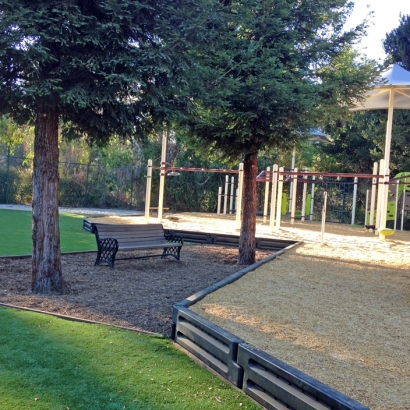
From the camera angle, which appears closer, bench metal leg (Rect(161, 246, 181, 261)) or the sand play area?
the sand play area

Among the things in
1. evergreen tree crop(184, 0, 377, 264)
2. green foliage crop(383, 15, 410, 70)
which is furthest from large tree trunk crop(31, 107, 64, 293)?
green foliage crop(383, 15, 410, 70)

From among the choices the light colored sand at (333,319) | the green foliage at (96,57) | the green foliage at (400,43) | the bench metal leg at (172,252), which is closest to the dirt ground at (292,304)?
the light colored sand at (333,319)

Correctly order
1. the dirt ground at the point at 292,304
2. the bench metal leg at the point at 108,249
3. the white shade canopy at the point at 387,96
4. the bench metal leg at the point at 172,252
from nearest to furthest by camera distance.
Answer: the dirt ground at the point at 292,304, the bench metal leg at the point at 108,249, the bench metal leg at the point at 172,252, the white shade canopy at the point at 387,96

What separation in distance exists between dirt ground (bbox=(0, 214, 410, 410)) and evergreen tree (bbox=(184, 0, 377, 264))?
2131mm

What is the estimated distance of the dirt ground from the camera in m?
3.99

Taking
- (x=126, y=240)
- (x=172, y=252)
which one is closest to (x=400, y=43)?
(x=172, y=252)

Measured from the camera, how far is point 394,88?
1500 centimetres

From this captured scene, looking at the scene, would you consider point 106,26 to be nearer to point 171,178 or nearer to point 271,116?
point 271,116

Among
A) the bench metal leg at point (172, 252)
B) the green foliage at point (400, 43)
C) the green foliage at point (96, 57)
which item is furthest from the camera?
the green foliage at point (400, 43)

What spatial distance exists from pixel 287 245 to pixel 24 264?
6.98m

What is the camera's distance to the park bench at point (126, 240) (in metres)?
8.81

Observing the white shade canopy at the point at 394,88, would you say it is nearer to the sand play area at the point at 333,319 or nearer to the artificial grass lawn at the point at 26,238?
the sand play area at the point at 333,319

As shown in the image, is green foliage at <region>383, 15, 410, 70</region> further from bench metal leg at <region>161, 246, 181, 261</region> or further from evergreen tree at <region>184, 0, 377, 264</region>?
bench metal leg at <region>161, 246, 181, 261</region>

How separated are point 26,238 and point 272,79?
309 inches
